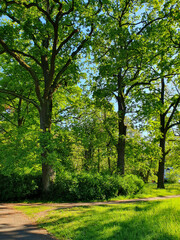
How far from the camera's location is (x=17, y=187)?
1331cm

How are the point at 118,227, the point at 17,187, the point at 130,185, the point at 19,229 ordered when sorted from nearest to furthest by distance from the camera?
1. the point at 118,227
2. the point at 19,229
3. the point at 17,187
4. the point at 130,185

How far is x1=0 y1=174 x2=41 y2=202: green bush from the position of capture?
1306 cm

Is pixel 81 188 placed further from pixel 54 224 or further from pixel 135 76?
pixel 135 76

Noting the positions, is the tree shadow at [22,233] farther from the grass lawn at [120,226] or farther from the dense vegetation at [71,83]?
the dense vegetation at [71,83]

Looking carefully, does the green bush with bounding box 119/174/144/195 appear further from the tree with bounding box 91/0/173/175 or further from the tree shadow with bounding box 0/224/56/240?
the tree shadow with bounding box 0/224/56/240

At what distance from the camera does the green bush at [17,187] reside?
13062mm

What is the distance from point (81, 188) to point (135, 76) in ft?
35.6

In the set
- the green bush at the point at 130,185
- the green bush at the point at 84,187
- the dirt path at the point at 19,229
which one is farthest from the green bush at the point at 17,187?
the green bush at the point at 130,185

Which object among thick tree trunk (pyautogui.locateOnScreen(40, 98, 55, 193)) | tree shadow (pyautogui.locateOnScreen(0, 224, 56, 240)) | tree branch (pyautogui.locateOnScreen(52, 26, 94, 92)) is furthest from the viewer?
tree branch (pyautogui.locateOnScreen(52, 26, 94, 92))

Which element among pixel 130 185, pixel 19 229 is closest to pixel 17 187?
pixel 19 229

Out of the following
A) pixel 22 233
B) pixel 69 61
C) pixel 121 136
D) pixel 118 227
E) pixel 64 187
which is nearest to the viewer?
pixel 118 227

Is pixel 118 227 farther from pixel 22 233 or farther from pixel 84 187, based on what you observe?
pixel 84 187

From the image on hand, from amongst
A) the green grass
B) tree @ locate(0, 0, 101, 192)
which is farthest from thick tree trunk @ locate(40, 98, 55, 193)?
the green grass

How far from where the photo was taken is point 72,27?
13.8 metres
